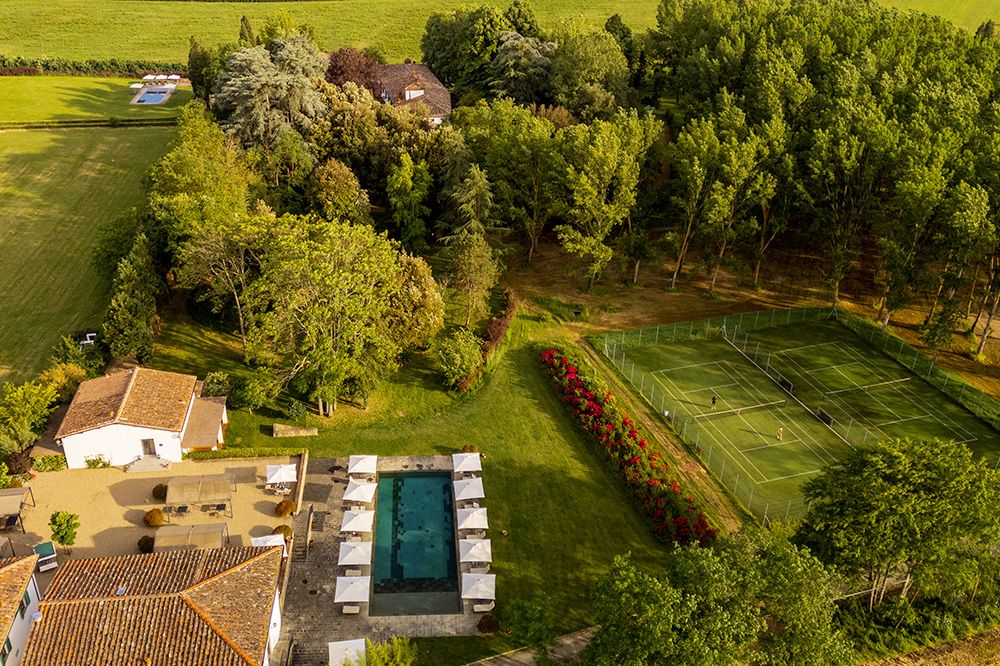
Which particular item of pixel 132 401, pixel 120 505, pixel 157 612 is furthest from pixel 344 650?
pixel 132 401

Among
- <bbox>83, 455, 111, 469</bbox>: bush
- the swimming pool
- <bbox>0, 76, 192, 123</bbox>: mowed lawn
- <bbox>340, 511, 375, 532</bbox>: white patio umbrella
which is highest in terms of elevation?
the swimming pool

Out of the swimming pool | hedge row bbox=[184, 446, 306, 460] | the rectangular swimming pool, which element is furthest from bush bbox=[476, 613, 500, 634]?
the swimming pool

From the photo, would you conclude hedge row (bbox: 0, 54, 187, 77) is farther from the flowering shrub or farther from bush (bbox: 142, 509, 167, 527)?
bush (bbox: 142, 509, 167, 527)

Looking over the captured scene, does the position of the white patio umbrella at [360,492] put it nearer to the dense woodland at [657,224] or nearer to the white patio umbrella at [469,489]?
the white patio umbrella at [469,489]

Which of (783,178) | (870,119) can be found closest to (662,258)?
(783,178)

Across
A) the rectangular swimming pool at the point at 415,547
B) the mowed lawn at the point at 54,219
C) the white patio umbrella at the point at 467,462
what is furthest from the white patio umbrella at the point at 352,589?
the mowed lawn at the point at 54,219

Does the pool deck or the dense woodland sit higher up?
the dense woodland

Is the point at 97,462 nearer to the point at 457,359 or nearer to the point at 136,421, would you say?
the point at 136,421
